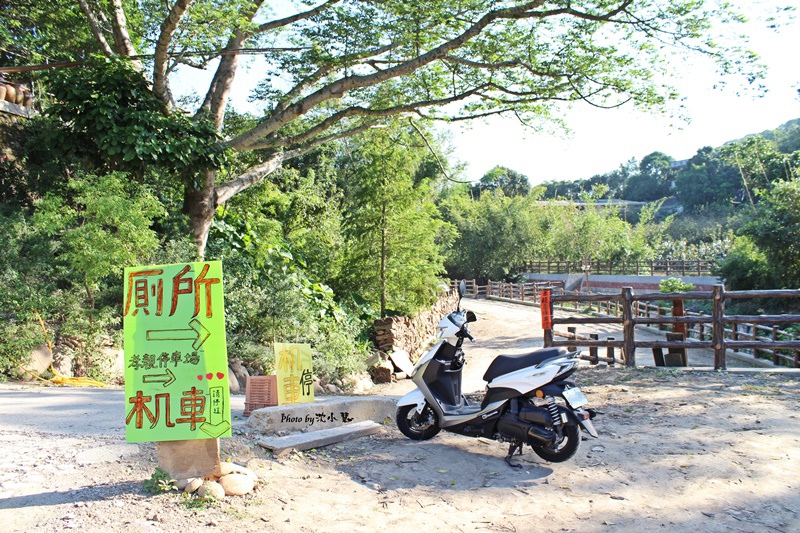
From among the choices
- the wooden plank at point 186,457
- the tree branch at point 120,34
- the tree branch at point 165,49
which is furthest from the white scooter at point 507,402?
the tree branch at point 120,34

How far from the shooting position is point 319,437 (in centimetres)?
527

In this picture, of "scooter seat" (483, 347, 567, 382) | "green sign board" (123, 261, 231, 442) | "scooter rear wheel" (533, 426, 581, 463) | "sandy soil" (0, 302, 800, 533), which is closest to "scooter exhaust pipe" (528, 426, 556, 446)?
"scooter rear wheel" (533, 426, 581, 463)

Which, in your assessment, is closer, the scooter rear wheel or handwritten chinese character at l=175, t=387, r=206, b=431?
handwritten chinese character at l=175, t=387, r=206, b=431

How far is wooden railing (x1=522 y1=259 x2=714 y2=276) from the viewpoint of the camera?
105ft

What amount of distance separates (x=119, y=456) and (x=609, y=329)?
20.5 m

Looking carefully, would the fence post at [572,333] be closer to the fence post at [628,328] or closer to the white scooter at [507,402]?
the fence post at [628,328]

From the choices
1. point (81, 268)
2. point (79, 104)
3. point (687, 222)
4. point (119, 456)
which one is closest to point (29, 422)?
point (119, 456)

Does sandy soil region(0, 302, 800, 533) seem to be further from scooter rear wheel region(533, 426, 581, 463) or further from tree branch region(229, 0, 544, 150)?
tree branch region(229, 0, 544, 150)

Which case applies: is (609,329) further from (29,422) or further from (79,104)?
(29,422)

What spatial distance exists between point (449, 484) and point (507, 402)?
2.80ft

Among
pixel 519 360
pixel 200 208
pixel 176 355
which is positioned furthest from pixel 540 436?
pixel 200 208

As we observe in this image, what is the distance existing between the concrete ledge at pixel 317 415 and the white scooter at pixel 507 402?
1.98 feet

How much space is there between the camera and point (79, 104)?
10000 millimetres

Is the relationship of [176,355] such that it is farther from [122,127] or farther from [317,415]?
[122,127]
